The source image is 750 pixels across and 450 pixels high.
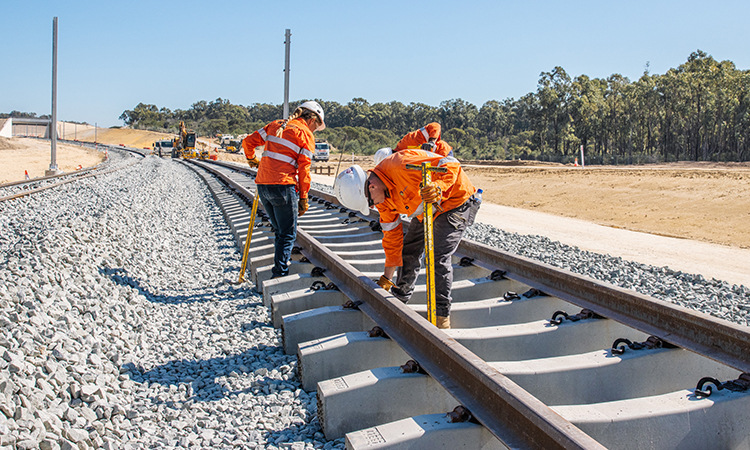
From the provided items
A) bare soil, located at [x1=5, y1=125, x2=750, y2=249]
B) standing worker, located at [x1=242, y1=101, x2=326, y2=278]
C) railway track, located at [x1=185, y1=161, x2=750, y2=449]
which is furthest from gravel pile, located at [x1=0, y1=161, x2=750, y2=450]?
bare soil, located at [x1=5, y1=125, x2=750, y2=249]

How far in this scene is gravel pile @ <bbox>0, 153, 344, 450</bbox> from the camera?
2742mm

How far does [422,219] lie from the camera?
410 centimetres

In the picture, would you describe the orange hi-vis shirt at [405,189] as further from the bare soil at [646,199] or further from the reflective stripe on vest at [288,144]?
the bare soil at [646,199]

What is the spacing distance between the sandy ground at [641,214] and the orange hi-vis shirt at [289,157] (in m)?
5.79

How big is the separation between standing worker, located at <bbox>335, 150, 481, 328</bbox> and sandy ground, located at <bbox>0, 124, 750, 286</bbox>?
5324mm

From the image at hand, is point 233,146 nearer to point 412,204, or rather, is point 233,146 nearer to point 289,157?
point 289,157

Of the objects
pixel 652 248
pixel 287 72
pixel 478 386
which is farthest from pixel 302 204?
pixel 287 72

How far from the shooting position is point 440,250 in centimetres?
408

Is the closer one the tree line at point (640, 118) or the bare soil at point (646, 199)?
the bare soil at point (646, 199)

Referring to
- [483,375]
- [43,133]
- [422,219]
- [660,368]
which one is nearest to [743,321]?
[660,368]

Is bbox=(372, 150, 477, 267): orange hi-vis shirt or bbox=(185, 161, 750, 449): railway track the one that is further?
bbox=(372, 150, 477, 267): orange hi-vis shirt

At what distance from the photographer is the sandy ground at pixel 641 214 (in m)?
9.49

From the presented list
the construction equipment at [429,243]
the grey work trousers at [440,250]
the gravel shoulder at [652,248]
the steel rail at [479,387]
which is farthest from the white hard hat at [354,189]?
the gravel shoulder at [652,248]

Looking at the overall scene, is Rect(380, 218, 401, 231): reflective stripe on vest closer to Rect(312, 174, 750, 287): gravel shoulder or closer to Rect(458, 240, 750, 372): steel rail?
Rect(458, 240, 750, 372): steel rail
